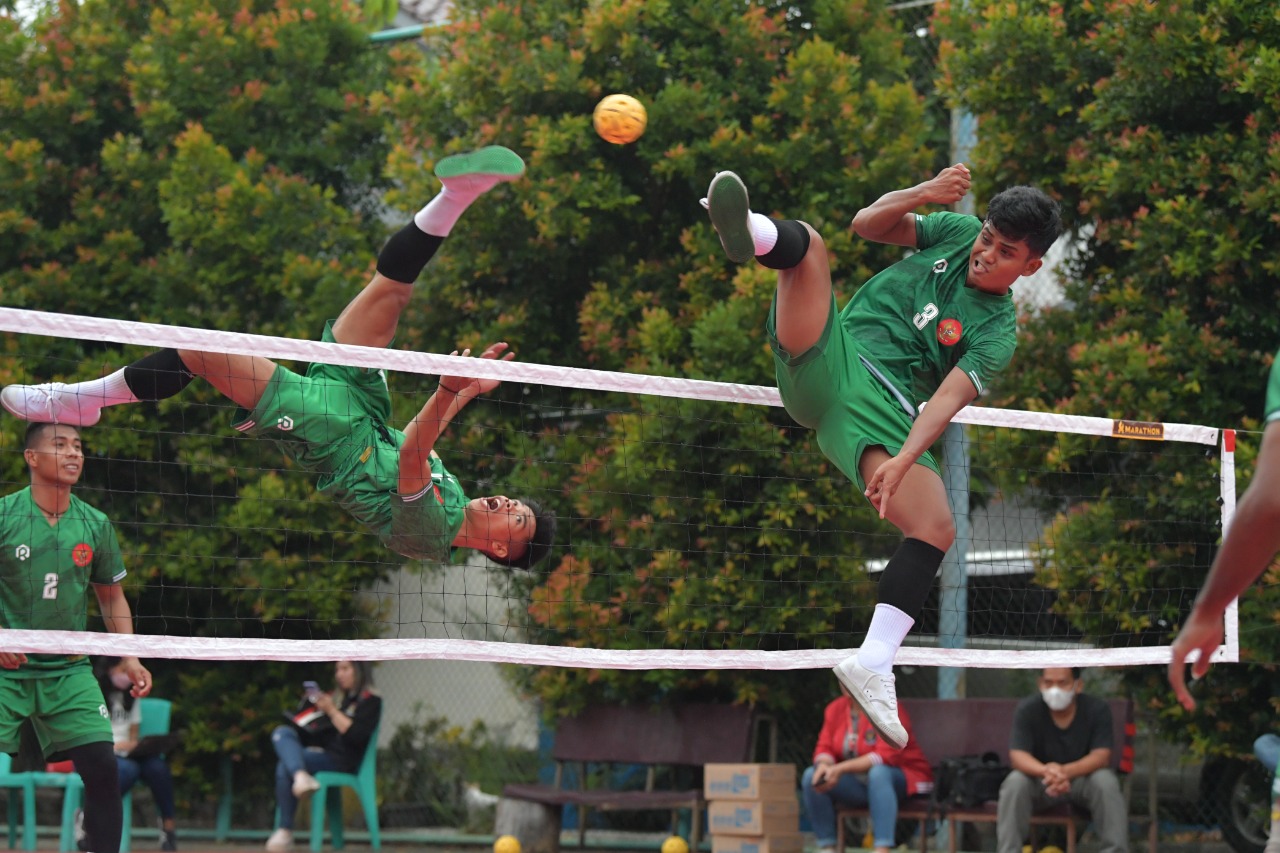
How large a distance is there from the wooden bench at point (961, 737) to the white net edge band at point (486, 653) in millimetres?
1501

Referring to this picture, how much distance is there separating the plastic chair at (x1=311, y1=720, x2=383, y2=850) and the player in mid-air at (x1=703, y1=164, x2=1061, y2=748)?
19.8 feet

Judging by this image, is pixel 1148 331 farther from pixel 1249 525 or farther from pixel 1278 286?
pixel 1249 525

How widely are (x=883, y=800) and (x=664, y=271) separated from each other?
13.6 feet

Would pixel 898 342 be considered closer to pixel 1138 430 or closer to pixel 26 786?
pixel 1138 430

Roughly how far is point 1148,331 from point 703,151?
335 cm

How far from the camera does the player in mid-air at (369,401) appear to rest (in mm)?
6234

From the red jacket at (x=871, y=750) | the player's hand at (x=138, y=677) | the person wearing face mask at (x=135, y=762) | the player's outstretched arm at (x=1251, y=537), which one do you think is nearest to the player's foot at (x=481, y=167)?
the player's hand at (x=138, y=677)

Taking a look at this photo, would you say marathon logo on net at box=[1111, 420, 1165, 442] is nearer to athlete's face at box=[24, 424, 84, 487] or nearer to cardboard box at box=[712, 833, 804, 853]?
cardboard box at box=[712, 833, 804, 853]

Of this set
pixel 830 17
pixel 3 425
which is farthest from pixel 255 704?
pixel 830 17

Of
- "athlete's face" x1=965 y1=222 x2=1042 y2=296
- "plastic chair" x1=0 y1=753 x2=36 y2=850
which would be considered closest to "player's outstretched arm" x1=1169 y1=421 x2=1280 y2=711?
"athlete's face" x1=965 y1=222 x2=1042 y2=296

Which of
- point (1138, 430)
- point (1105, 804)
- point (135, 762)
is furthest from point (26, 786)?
point (1138, 430)

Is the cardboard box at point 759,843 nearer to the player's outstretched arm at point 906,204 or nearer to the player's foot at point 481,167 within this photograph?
the player's outstretched arm at point 906,204

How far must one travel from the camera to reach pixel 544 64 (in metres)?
11.1

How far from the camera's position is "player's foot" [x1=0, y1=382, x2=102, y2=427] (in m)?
6.43
